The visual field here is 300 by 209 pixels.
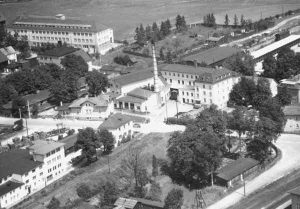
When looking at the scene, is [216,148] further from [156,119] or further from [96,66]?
[96,66]

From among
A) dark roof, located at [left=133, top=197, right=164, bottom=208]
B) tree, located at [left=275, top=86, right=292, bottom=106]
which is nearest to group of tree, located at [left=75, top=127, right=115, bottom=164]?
dark roof, located at [left=133, top=197, right=164, bottom=208]

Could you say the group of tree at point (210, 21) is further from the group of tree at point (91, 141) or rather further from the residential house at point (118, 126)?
the group of tree at point (91, 141)

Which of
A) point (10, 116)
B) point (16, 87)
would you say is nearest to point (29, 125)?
point (10, 116)

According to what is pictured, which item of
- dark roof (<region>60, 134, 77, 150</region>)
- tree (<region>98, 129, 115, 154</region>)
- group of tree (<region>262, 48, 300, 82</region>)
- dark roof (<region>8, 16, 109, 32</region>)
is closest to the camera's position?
tree (<region>98, 129, 115, 154</region>)

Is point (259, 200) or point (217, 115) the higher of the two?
point (217, 115)

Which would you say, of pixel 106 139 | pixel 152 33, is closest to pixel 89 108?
pixel 106 139

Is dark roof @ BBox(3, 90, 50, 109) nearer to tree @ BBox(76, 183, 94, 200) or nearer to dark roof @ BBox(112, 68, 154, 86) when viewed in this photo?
dark roof @ BBox(112, 68, 154, 86)

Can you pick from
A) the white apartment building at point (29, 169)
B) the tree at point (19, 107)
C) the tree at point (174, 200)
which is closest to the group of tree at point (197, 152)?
the tree at point (174, 200)
